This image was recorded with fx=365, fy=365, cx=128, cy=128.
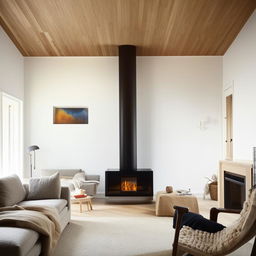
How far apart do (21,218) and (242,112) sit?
4538mm

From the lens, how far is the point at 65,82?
796 cm

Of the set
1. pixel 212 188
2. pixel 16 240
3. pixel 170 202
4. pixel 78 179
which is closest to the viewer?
pixel 16 240

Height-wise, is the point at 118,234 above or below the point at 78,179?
below

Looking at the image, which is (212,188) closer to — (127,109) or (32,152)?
(127,109)

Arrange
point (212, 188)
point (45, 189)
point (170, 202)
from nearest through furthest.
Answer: point (45, 189) < point (170, 202) < point (212, 188)

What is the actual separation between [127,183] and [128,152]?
62cm

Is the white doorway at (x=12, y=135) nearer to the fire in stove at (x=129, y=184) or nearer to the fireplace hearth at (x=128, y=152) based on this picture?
the fireplace hearth at (x=128, y=152)

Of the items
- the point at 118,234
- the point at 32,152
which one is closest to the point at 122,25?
the point at 32,152

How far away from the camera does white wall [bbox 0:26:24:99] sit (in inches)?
260

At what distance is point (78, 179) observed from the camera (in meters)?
7.19

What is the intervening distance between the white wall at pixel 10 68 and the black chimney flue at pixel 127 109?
6.94ft

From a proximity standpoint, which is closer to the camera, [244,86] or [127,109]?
[244,86]

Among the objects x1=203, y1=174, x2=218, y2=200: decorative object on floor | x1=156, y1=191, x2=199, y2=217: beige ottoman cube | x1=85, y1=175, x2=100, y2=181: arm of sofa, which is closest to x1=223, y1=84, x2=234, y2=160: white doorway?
x1=203, y1=174, x2=218, y2=200: decorative object on floor

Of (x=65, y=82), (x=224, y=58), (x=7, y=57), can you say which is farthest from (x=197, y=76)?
(x=7, y=57)
